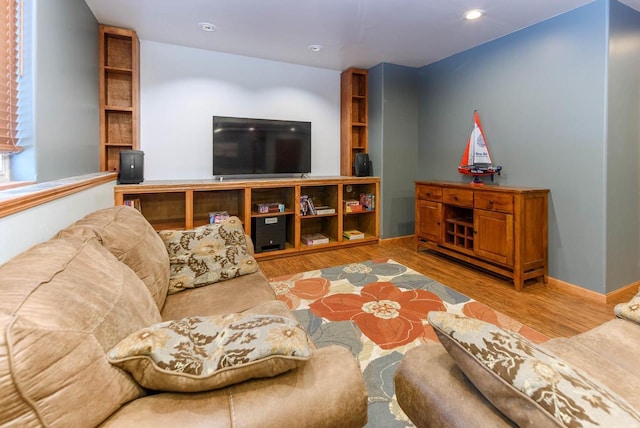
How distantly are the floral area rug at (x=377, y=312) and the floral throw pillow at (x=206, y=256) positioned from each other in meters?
0.65

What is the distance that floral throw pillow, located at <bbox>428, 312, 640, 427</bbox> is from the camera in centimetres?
Answer: 56

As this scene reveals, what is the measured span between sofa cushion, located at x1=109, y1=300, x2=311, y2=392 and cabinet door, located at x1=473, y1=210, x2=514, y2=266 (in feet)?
8.70

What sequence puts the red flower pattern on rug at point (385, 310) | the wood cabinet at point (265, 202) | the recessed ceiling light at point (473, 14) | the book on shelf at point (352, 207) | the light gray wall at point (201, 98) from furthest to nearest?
the book on shelf at point (352, 207)
the light gray wall at point (201, 98)
the wood cabinet at point (265, 202)
the recessed ceiling light at point (473, 14)
the red flower pattern on rug at point (385, 310)

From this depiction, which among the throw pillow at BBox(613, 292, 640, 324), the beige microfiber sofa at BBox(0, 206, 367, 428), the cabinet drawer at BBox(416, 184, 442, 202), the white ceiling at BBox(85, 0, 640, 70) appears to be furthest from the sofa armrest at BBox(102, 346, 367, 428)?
the cabinet drawer at BBox(416, 184, 442, 202)

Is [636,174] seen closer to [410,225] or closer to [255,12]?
[410,225]

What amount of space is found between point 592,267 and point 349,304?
79.3 inches

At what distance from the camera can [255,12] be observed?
2787 millimetres

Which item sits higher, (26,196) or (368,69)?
(368,69)

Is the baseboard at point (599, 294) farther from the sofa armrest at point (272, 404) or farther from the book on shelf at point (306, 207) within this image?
the sofa armrest at point (272, 404)

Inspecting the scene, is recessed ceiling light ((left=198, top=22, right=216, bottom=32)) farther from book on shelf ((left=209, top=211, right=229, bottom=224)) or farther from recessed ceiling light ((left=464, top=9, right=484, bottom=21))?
recessed ceiling light ((left=464, top=9, right=484, bottom=21))

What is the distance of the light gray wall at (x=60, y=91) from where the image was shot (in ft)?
5.50

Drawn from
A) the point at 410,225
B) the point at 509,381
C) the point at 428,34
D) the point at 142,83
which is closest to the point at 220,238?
the point at 509,381

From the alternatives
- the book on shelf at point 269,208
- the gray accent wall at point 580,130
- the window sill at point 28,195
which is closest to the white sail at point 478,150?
the gray accent wall at point 580,130

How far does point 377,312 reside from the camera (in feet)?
7.80
